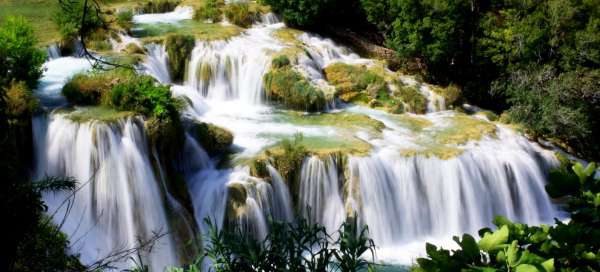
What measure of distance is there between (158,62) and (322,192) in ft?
25.3

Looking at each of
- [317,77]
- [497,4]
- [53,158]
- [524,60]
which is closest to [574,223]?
[53,158]

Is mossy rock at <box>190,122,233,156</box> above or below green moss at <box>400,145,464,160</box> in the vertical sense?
above

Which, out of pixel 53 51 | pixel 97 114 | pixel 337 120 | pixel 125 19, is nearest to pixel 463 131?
pixel 337 120

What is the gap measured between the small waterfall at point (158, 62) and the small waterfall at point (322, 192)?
6.28 meters

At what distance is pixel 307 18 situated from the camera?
23.5 metres

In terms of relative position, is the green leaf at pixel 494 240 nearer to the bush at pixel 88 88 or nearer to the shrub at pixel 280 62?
the bush at pixel 88 88

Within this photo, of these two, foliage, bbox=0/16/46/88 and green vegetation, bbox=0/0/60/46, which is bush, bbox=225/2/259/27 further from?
foliage, bbox=0/16/46/88

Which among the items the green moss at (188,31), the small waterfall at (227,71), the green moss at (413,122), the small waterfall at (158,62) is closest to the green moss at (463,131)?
the green moss at (413,122)

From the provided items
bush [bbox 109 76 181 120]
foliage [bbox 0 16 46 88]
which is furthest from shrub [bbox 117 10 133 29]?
bush [bbox 109 76 181 120]

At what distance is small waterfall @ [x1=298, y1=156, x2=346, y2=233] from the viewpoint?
13930mm

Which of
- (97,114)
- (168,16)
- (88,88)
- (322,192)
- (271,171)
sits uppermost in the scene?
(168,16)

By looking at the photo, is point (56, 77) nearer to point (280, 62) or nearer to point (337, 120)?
point (280, 62)

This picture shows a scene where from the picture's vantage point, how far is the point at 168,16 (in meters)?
23.7

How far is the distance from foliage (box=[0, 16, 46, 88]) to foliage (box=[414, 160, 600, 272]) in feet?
38.4
